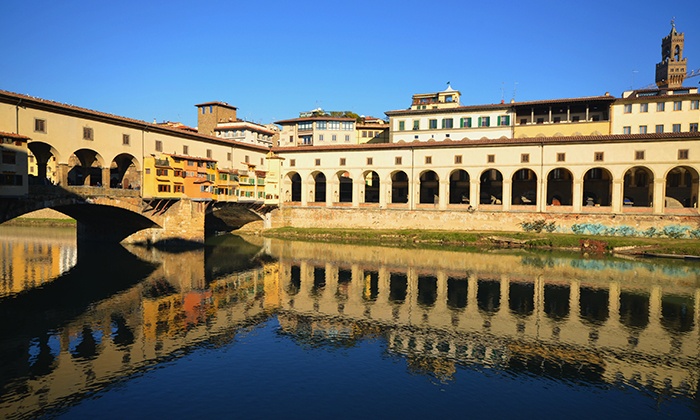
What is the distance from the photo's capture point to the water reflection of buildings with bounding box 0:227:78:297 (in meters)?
35.0

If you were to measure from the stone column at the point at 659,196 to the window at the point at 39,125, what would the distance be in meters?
62.6

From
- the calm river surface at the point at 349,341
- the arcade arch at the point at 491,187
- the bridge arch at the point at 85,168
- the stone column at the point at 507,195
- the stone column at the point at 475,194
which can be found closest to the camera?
the calm river surface at the point at 349,341

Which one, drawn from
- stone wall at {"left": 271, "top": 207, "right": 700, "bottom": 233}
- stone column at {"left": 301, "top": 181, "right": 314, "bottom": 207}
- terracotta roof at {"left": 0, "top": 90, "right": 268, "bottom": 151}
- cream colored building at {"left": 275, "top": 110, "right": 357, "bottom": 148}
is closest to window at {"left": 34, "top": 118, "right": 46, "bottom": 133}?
terracotta roof at {"left": 0, "top": 90, "right": 268, "bottom": 151}

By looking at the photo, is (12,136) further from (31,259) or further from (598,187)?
(598,187)

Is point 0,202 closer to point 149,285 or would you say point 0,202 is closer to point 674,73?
point 149,285

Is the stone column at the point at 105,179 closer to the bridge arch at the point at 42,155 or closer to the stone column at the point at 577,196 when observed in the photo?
the bridge arch at the point at 42,155

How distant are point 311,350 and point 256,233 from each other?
49324mm

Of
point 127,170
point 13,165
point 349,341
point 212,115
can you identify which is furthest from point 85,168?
point 212,115

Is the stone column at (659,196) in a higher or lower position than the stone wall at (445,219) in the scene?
higher

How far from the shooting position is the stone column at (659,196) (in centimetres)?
5378

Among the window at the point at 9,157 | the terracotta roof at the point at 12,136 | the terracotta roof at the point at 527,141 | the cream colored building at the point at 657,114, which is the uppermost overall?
the cream colored building at the point at 657,114

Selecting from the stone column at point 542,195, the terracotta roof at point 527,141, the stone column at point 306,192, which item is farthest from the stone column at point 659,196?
the stone column at point 306,192

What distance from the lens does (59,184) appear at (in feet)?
134

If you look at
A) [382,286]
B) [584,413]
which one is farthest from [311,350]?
[382,286]
